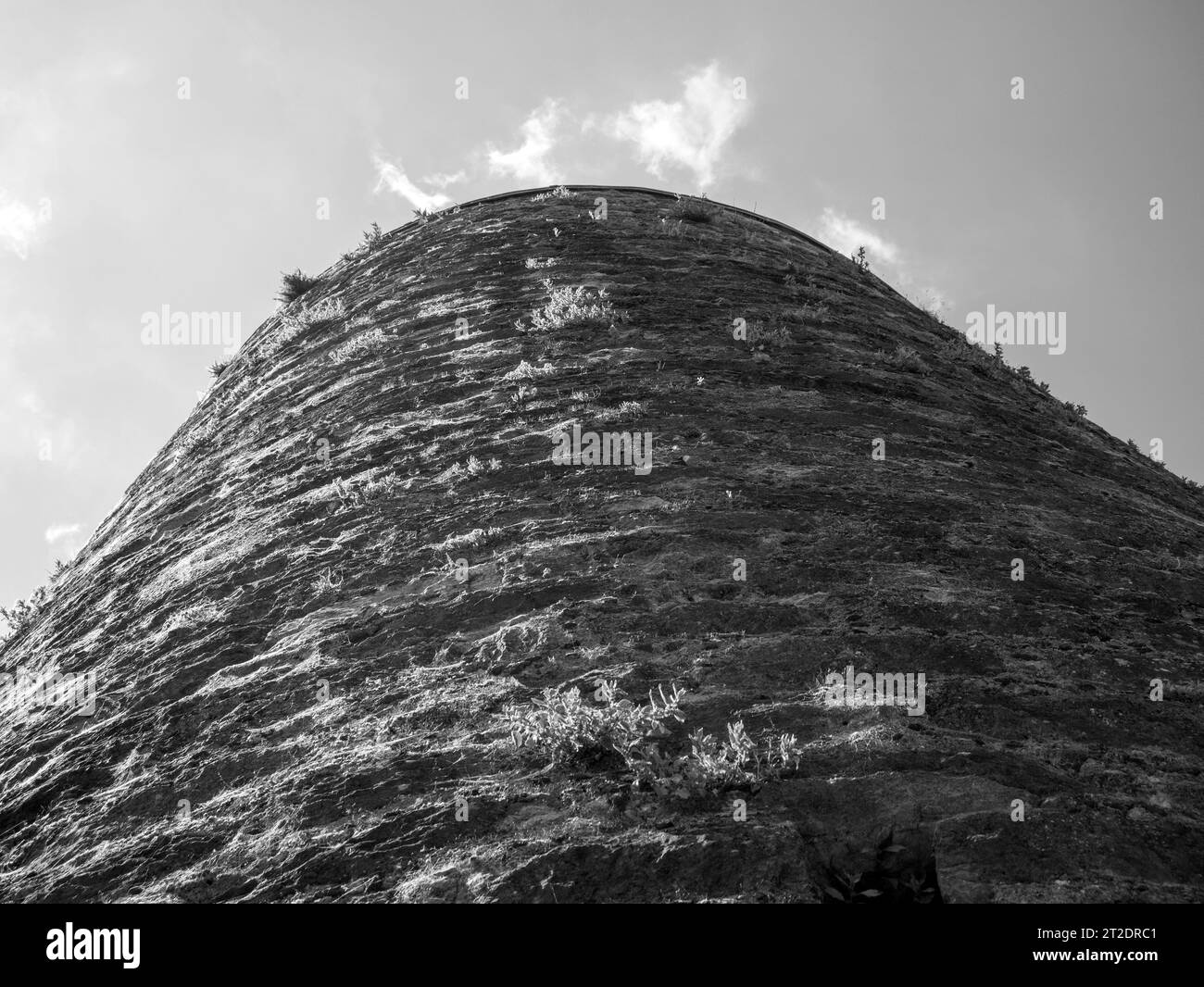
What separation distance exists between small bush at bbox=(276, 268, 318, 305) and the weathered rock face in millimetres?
3420

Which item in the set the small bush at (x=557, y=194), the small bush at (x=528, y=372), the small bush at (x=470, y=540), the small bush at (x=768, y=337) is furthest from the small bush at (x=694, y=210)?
the small bush at (x=470, y=540)

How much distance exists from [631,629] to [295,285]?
7.66 m

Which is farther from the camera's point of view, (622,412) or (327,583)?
(622,412)

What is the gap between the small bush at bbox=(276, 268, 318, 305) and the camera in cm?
995

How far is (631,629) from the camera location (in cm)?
374

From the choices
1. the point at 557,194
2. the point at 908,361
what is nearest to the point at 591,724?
the point at 908,361

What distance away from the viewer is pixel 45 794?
397 cm

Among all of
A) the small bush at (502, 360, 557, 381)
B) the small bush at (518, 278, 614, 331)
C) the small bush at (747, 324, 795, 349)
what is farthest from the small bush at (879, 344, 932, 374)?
the small bush at (502, 360, 557, 381)

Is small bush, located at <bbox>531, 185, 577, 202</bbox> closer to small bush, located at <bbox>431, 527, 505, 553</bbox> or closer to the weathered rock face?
the weathered rock face

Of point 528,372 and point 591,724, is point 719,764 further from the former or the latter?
point 528,372

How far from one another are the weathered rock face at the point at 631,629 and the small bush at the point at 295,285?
11.2 feet

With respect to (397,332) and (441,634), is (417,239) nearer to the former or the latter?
(397,332)
